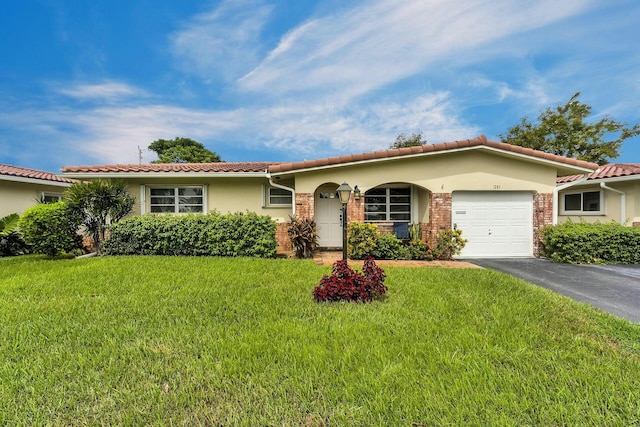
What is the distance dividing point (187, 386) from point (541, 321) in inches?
192

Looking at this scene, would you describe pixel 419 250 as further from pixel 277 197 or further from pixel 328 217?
pixel 277 197

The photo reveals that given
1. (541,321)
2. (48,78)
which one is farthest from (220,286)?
(48,78)

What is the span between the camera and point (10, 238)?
10.8 meters

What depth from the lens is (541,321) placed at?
4211mm

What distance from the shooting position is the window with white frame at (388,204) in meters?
11.9

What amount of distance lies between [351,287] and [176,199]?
10439 mm

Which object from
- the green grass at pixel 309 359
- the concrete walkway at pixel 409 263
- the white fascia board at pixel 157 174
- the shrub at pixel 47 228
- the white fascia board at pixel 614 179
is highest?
the white fascia board at pixel 157 174

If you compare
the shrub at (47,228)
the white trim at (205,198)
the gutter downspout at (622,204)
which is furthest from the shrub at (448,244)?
the shrub at (47,228)

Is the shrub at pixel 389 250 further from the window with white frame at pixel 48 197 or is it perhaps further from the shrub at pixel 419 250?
the window with white frame at pixel 48 197

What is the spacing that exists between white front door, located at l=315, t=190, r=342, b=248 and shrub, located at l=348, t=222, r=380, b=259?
Answer: 7.74 feet

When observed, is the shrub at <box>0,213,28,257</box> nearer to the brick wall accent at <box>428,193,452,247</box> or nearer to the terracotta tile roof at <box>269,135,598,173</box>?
the terracotta tile roof at <box>269,135,598,173</box>

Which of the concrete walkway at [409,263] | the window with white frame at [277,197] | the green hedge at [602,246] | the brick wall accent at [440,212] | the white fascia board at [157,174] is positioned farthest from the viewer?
the window with white frame at [277,197]

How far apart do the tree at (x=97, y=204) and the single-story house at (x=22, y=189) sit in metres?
3.52

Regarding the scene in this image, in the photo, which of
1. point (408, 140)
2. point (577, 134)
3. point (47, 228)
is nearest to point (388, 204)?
point (47, 228)
